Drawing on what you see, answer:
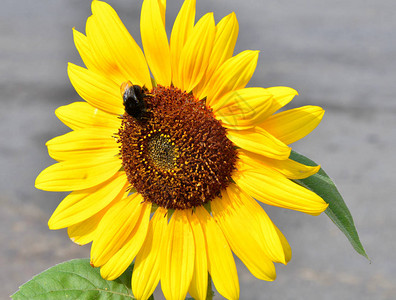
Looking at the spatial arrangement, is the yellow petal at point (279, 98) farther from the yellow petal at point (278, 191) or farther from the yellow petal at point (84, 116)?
the yellow petal at point (84, 116)

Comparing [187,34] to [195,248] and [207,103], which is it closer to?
[207,103]

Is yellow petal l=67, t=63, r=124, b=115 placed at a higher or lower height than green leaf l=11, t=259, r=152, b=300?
higher

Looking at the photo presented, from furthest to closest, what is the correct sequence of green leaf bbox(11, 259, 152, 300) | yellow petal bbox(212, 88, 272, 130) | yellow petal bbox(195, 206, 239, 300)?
green leaf bbox(11, 259, 152, 300) < yellow petal bbox(195, 206, 239, 300) < yellow petal bbox(212, 88, 272, 130)

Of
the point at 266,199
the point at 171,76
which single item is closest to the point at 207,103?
the point at 171,76

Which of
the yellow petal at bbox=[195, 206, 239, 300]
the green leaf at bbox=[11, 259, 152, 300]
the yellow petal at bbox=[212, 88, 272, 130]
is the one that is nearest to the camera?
the yellow petal at bbox=[212, 88, 272, 130]

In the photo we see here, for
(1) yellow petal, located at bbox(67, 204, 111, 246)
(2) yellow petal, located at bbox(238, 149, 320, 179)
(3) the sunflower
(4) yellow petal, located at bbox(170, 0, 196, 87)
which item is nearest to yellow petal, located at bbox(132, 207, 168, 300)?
(3) the sunflower

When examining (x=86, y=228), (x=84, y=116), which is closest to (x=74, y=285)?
(x=86, y=228)

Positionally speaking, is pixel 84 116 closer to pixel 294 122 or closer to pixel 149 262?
pixel 149 262

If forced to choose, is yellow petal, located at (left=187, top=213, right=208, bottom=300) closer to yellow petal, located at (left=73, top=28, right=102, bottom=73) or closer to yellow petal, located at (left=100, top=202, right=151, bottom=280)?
yellow petal, located at (left=100, top=202, right=151, bottom=280)
